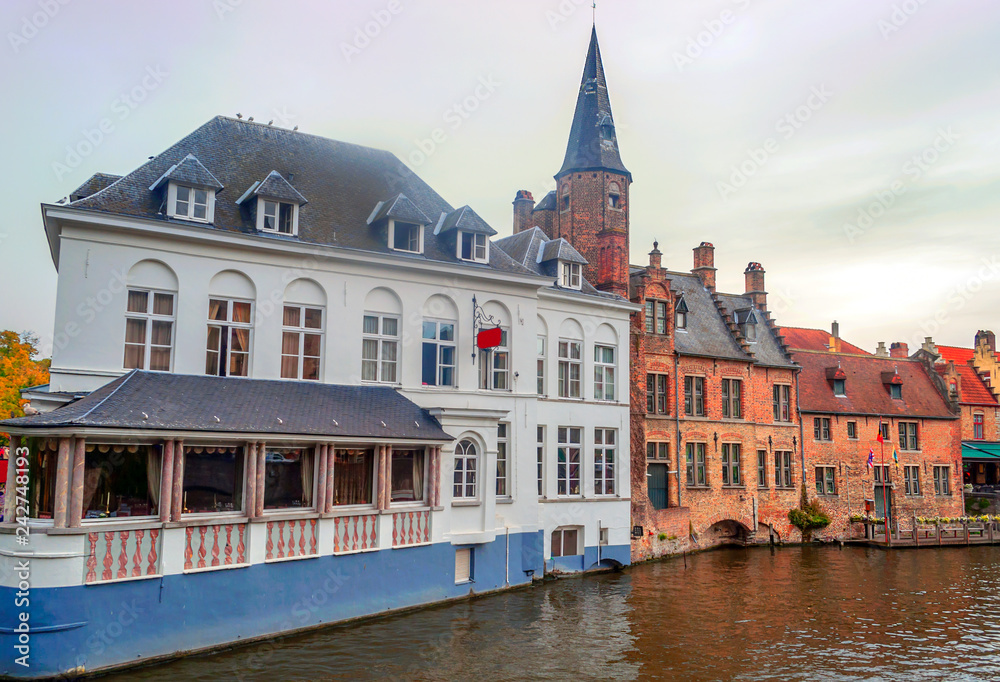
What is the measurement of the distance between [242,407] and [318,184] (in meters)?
7.69

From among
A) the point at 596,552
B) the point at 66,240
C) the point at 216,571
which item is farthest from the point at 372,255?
the point at 596,552

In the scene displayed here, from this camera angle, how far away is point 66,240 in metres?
16.4

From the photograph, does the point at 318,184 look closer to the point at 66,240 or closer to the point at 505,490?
the point at 66,240

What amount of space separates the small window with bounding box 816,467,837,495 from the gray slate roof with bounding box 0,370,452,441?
80.6ft

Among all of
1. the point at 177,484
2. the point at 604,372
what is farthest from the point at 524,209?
the point at 177,484

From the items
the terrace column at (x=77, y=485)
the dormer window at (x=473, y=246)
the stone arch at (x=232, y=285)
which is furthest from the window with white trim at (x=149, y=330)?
the dormer window at (x=473, y=246)

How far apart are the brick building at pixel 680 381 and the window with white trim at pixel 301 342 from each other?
13042mm

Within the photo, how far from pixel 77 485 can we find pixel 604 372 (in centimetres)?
1737

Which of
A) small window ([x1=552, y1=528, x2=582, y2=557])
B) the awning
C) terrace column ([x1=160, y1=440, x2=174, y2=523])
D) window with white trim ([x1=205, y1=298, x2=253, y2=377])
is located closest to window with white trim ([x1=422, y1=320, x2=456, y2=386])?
window with white trim ([x1=205, y1=298, x2=253, y2=377])

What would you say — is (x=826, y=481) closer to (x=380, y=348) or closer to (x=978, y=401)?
(x=978, y=401)

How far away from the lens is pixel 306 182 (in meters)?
21.3

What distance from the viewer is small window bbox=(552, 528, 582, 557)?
80.9ft

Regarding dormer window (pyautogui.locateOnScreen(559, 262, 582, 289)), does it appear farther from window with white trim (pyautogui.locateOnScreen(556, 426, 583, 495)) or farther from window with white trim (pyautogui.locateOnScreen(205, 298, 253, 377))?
window with white trim (pyautogui.locateOnScreen(205, 298, 253, 377))

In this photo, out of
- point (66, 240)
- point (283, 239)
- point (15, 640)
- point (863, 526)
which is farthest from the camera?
point (863, 526)
